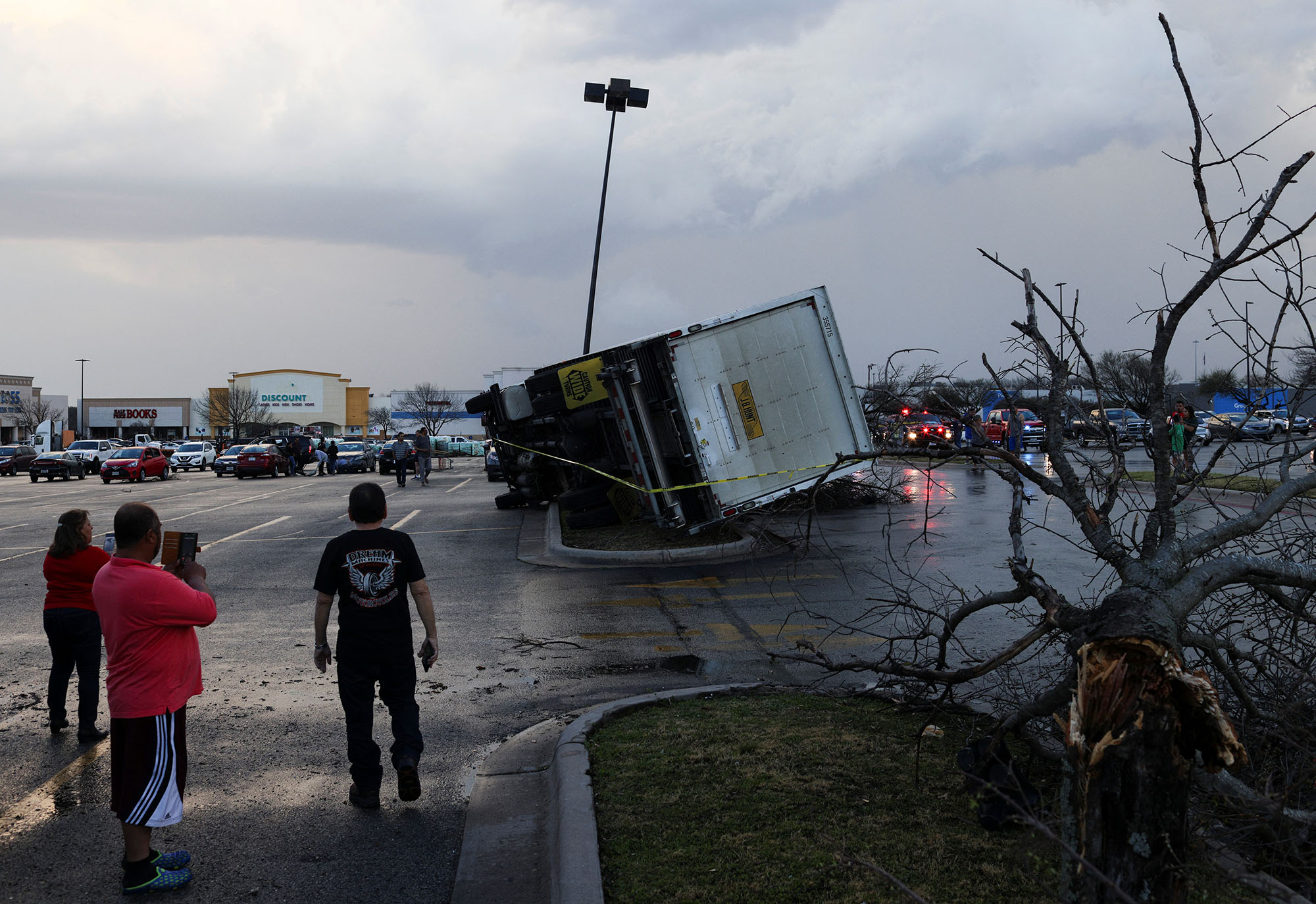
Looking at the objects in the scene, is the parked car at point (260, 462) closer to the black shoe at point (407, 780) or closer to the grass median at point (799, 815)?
the grass median at point (799, 815)

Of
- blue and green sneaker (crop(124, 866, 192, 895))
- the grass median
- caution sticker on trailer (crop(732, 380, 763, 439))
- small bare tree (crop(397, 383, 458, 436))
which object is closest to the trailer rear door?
caution sticker on trailer (crop(732, 380, 763, 439))

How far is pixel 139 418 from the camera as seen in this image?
104188mm

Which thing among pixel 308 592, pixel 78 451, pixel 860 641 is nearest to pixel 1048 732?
pixel 860 641

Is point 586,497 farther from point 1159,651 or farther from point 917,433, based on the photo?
point 1159,651

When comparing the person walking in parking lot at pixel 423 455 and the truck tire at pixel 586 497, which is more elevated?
the person walking in parking lot at pixel 423 455

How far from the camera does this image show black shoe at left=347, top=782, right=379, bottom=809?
16.2 feet

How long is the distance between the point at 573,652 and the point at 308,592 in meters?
4.54

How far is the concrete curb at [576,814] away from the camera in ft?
12.4

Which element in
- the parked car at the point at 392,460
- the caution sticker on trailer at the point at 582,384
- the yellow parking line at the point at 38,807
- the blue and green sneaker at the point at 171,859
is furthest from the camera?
the parked car at the point at 392,460

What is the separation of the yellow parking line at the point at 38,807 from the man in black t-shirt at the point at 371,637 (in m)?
1.45

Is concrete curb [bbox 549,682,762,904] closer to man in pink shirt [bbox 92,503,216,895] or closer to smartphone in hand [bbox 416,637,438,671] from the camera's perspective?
smartphone in hand [bbox 416,637,438,671]

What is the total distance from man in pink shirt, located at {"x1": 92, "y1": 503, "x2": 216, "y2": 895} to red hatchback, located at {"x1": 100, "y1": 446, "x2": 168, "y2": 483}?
127ft

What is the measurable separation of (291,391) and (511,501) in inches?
3773

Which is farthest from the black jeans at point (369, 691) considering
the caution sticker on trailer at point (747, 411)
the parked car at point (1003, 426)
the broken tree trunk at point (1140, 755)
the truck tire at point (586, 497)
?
the truck tire at point (586, 497)
